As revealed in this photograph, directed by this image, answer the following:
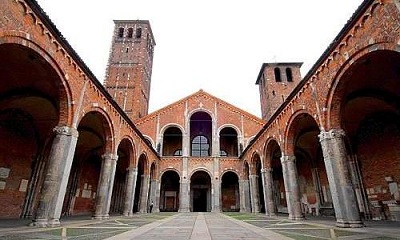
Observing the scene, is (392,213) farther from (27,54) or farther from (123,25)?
(123,25)

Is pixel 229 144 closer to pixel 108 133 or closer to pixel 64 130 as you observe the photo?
pixel 108 133

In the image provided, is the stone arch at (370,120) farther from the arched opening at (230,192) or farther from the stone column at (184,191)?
the stone column at (184,191)

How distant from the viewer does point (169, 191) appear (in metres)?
26.0

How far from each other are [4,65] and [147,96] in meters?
26.0

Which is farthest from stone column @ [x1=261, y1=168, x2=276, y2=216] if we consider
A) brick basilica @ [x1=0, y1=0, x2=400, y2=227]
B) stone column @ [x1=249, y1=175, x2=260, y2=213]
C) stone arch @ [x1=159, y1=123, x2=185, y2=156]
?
stone arch @ [x1=159, y1=123, x2=185, y2=156]

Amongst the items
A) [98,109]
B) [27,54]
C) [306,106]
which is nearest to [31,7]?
[27,54]

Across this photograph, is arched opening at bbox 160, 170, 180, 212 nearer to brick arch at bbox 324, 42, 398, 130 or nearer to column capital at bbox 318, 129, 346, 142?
column capital at bbox 318, 129, 346, 142

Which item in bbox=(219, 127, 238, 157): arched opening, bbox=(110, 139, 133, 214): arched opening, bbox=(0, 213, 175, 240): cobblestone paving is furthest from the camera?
bbox=(219, 127, 238, 157): arched opening

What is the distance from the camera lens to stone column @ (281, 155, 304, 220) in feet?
38.8

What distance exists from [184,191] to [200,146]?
21.0ft

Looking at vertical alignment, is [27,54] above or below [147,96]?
below

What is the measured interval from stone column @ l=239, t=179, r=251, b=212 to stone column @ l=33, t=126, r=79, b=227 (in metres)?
16.4

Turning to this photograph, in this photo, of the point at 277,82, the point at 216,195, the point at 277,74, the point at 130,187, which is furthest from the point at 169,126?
the point at 277,74

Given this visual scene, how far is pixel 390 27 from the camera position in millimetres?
6098
